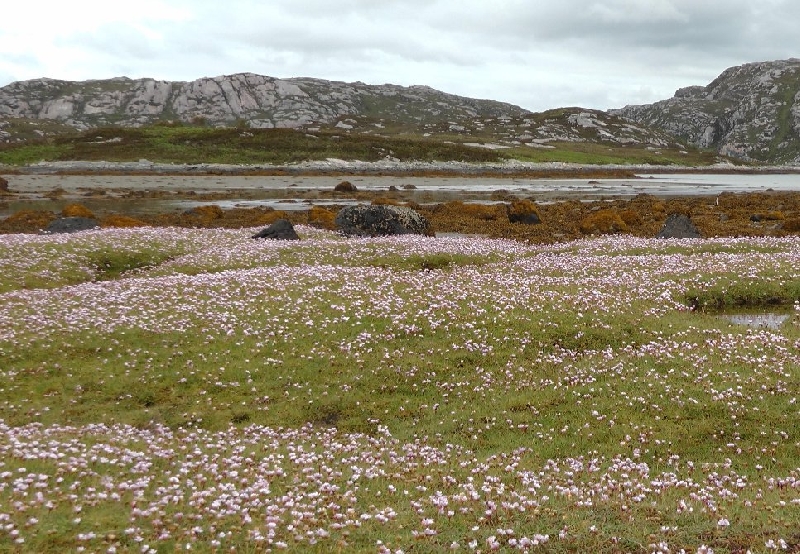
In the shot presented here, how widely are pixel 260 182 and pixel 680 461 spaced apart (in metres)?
118

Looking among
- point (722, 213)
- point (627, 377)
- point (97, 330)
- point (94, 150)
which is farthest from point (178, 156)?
point (627, 377)

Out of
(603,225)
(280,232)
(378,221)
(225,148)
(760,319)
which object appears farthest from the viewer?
(225,148)

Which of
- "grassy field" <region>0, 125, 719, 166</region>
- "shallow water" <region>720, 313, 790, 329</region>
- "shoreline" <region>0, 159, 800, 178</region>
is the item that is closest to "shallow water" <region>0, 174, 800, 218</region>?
"shoreline" <region>0, 159, 800, 178</region>

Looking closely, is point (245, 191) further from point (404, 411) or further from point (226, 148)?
point (404, 411)

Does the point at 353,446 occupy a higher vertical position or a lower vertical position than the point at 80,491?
lower

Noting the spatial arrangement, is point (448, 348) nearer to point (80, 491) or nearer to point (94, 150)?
point (80, 491)

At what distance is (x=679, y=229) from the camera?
4306 cm

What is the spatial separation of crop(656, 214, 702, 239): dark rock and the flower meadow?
A: 11.9m

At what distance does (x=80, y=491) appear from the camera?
9578mm

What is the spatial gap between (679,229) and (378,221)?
73.3 feet

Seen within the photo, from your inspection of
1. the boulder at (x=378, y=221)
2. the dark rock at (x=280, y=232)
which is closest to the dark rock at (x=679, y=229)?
the boulder at (x=378, y=221)

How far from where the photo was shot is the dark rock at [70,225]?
47125mm

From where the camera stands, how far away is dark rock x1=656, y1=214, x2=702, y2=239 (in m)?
42.6

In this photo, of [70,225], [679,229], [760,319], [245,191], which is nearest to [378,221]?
[679,229]
